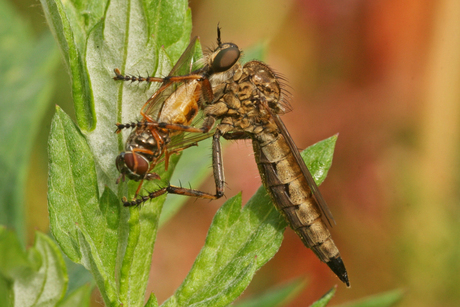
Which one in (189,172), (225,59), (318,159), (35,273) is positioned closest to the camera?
(35,273)

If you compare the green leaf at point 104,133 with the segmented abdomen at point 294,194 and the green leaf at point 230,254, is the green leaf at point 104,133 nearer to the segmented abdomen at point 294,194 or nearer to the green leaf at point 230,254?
the green leaf at point 230,254

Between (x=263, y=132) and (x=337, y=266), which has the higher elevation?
(x=263, y=132)

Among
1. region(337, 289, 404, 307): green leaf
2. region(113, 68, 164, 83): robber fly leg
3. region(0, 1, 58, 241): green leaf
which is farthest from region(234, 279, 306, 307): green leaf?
region(113, 68, 164, 83): robber fly leg

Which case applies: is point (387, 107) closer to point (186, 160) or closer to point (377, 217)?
point (377, 217)

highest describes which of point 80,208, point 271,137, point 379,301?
point 271,137

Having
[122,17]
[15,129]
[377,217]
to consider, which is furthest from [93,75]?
[377,217]

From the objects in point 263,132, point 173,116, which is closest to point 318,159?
point 173,116

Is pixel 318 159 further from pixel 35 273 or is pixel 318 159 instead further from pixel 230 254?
pixel 35 273
